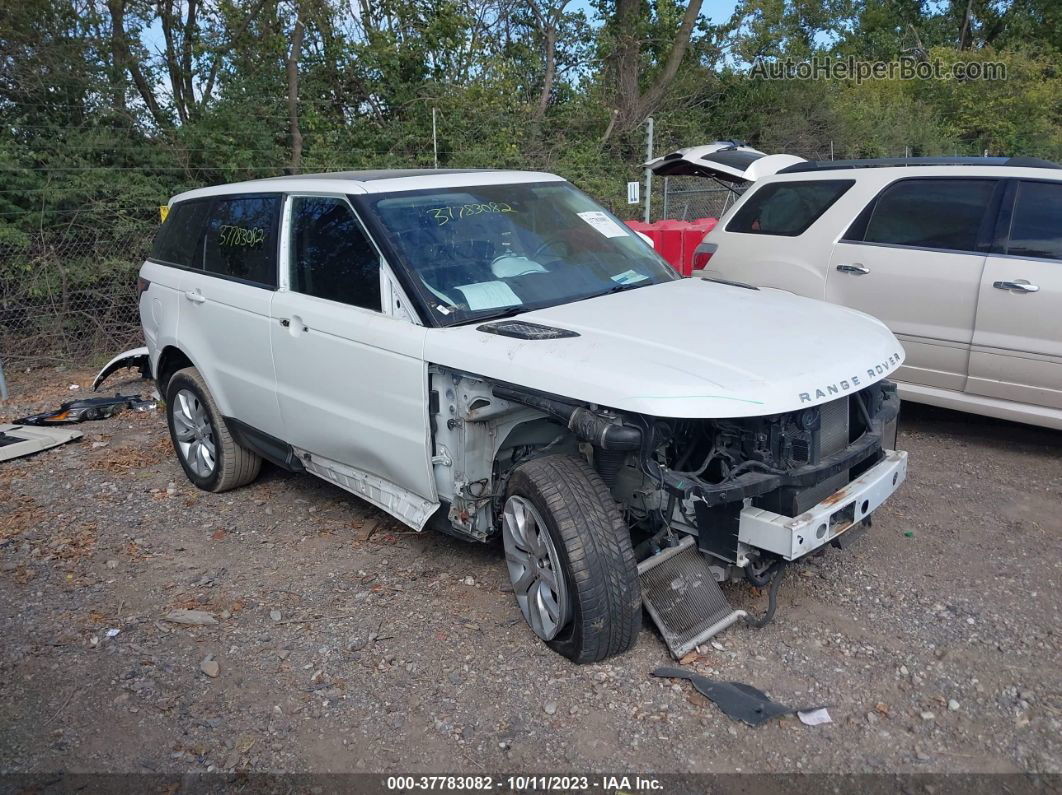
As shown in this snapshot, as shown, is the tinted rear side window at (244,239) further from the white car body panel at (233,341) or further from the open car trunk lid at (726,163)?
the open car trunk lid at (726,163)

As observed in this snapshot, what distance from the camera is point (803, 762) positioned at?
284 centimetres

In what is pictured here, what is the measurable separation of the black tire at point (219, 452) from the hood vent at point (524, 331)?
237cm

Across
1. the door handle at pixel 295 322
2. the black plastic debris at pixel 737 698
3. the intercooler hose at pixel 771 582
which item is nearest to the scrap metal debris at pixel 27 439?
the door handle at pixel 295 322

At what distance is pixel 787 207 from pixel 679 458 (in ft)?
12.2

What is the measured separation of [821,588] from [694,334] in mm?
1369

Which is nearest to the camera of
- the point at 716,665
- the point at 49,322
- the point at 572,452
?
the point at 716,665

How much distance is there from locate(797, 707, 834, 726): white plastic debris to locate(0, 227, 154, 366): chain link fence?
8.66 meters

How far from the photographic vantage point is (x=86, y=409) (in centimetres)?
722

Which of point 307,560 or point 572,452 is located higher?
point 572,452

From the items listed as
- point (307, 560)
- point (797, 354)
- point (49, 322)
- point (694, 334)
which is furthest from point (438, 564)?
point (49, 322)

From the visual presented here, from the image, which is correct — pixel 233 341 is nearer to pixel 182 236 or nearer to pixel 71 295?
pixel 182 236

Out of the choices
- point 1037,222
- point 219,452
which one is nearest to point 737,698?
point 219,452

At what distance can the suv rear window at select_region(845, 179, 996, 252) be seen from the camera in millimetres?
5441

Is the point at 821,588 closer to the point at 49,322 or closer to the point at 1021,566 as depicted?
the point at 1021,566
